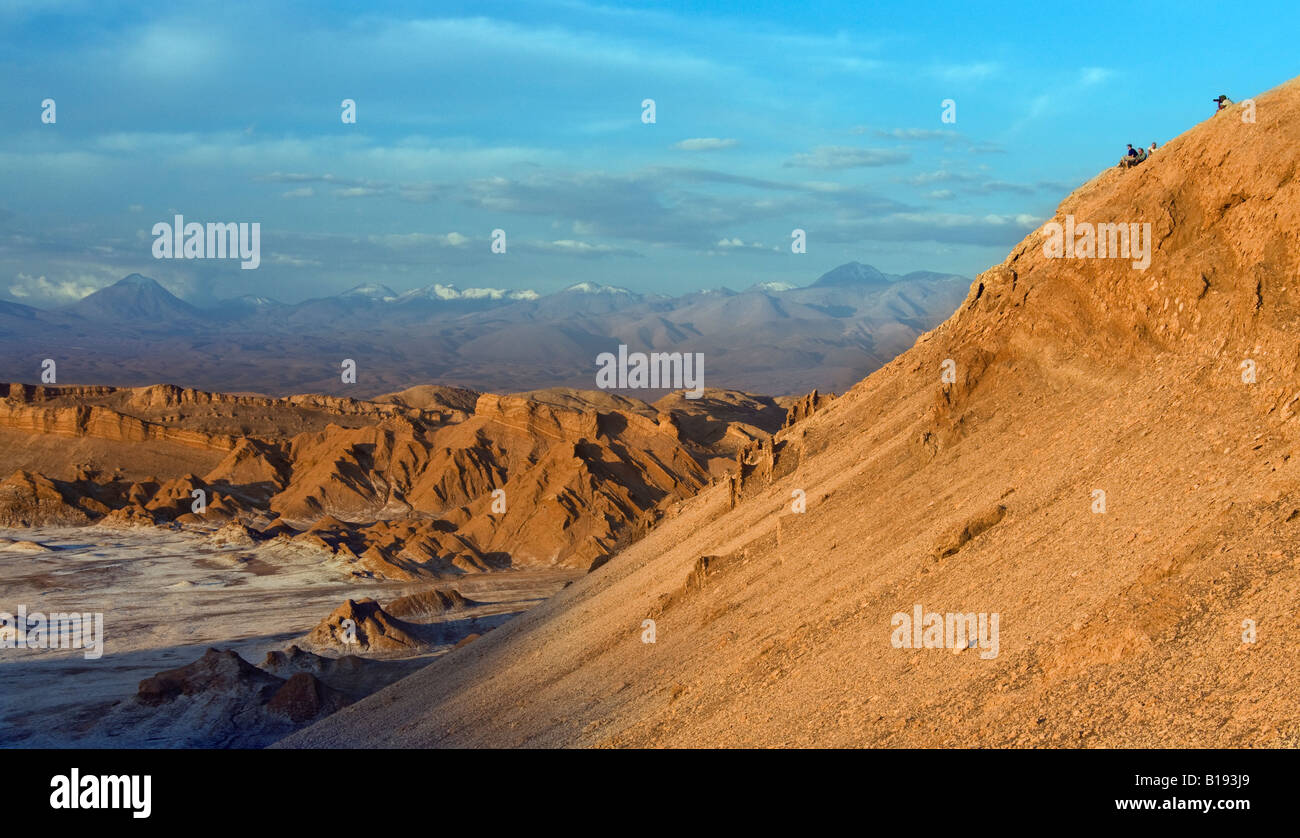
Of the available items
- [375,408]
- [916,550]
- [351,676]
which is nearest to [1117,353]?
[916,550]

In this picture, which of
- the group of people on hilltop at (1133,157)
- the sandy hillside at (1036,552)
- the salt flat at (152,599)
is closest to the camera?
the sandy hillside at (1036,552)

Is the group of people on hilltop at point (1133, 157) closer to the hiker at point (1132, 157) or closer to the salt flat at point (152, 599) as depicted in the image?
the hiker at point (1132, 157)

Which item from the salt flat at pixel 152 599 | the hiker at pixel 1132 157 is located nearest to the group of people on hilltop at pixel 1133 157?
the hiker at pixel 1132 157

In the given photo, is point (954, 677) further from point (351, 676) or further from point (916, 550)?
point (351, 676)

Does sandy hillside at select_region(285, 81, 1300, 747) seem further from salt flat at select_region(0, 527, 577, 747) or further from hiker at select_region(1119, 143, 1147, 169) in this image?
salt flat at select_region(0, 527, 577, 747)

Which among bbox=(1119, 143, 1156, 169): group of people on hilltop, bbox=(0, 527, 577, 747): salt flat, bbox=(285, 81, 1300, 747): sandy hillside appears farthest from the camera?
bbox=(0, 527, 577, 747): salt flat

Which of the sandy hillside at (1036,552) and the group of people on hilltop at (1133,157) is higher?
the group of people on hilltop at (1133,157)

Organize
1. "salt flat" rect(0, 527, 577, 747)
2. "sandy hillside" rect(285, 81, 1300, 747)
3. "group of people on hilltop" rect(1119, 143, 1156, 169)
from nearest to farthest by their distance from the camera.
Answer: "sandy hillside" rect(285, 81, 1300, 747)
"group of people on hilltop" rect(1119, 143, 1156, 169)
"salt flat" rect(0, 527, 577, 747)

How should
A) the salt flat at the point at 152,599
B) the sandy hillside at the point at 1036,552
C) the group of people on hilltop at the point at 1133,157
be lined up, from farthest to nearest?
the salt flat at the point at 152,599 < the group of people on hilltop at the point at 1133,157 < the sandy hillside at the point at 1036,552

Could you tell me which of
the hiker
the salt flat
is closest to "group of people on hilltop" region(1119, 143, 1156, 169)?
the hiker
